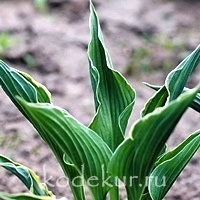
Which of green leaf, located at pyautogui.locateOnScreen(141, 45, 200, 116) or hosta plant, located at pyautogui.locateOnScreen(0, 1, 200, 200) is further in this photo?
green leaf, located at pyautogui.locateOnScreen(141, 45, 200, 116)

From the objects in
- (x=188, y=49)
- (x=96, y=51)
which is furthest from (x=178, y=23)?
(x=96, y=51)

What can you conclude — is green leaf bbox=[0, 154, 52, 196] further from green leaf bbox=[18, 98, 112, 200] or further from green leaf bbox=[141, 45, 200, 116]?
green leaf bbox=[141, 45, 200, 116]

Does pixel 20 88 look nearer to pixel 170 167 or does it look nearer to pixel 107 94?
pixel 107 94

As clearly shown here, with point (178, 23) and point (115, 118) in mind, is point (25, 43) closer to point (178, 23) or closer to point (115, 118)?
point (178, 23)

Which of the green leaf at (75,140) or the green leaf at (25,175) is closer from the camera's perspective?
the green leaf at (75,140)

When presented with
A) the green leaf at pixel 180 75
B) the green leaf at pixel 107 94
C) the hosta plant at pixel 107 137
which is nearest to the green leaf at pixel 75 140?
the hosta plant at pixel 107 137

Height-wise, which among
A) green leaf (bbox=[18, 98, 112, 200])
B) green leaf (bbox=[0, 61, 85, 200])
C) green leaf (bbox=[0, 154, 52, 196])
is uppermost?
green leaf (bbox=[0, 61, 85, 200])

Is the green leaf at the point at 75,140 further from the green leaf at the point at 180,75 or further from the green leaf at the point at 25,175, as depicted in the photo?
the green leaf at the point at 180,75

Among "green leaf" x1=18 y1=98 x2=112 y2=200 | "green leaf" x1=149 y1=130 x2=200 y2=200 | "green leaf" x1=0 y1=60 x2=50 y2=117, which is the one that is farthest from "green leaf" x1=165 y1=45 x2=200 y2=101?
"green leaf" x1=0 y1=60 x2=50 y2=117
